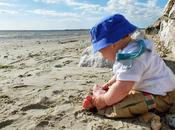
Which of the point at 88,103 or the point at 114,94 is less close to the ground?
the point at 114,94

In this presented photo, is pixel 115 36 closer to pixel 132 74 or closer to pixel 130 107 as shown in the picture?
pixel 132 74

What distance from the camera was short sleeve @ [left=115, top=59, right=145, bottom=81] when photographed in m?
3.50

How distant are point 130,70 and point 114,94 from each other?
319 millimetres

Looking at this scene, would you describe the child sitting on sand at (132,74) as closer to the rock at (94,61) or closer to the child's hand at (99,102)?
the child's hand at (99,102)

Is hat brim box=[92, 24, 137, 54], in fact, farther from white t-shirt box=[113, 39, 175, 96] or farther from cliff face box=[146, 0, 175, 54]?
cliff face box=[146, 0, 175, 54]

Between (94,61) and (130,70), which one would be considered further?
(94,61)

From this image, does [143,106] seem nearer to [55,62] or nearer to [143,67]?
[143,67]

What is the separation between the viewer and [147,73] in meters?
3.69

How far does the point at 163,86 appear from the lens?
377 centimetres

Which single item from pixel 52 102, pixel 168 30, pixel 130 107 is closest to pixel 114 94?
pixel 130 107

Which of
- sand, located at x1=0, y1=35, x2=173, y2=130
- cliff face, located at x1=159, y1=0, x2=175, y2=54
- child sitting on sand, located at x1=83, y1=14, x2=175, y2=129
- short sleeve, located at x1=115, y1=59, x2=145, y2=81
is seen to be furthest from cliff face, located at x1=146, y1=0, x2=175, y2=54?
short sleeve, located at x1=115, y1=59, x2=145, y2=81

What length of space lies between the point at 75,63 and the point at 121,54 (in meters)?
4.68

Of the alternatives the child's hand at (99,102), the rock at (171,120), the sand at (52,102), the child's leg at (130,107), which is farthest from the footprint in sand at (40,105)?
the rock at (171,120)

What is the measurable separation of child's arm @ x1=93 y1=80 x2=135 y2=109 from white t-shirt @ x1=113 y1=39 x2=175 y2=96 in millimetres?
62
